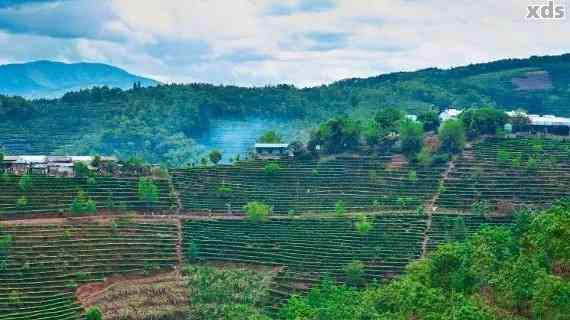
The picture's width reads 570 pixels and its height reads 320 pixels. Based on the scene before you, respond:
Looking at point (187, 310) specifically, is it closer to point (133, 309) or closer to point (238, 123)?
point (133, 309)

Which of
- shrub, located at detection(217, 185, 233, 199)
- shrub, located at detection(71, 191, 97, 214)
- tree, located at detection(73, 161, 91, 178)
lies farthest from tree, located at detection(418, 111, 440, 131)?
shrub, located at detection(71, 191, 97, 214)

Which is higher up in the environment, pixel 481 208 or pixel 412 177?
pixel 412 177

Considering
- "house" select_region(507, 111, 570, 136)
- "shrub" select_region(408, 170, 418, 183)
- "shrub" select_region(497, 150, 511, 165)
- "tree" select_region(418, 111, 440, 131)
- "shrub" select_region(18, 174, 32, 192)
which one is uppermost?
"tree" select_region(418, 111, 440, 131)

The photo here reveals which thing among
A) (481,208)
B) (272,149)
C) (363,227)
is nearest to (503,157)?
(481,208)

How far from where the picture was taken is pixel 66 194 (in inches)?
2447

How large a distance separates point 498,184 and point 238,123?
175 feet

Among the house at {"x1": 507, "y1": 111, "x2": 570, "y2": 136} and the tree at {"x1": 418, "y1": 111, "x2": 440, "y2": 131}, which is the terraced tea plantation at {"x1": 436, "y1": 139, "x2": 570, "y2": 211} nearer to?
the house at {"x1": 507, "y1": 111, "x2": 570, "y2": 136}

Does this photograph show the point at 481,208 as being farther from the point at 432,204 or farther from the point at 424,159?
the point at 424,159

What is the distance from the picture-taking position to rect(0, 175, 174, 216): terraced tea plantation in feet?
196

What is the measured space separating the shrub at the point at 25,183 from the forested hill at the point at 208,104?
1365 inches

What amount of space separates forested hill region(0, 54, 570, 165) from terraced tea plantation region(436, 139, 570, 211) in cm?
3750

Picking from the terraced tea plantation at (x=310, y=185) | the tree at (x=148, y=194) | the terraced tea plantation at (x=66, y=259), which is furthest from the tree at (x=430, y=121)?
the terraced tea plantation at (x=66, y=259)

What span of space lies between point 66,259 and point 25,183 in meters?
9.66

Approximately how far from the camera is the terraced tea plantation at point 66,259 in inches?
1946
